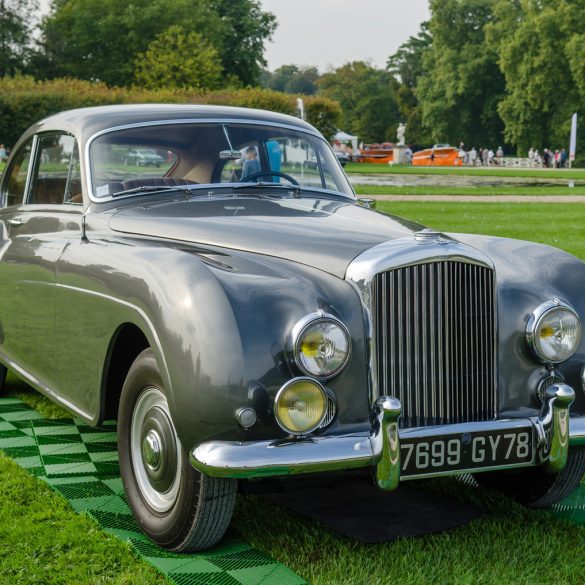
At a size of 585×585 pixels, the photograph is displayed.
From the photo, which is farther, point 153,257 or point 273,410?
point 153,257

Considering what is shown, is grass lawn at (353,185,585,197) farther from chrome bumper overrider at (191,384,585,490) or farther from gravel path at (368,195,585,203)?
chrome bumper overrider at (191,384,585,490)

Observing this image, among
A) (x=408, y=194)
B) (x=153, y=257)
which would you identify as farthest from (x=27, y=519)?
(x=408, y=194)

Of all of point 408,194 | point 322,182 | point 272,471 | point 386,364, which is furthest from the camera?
point 408,194

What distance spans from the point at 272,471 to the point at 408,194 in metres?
23.5

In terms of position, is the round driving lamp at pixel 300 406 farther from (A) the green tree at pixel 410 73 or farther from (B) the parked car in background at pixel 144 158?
(A) the green tree at pixel 410 73

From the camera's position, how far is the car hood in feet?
12.3

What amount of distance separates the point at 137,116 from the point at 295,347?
2.25 meters

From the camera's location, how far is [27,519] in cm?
388

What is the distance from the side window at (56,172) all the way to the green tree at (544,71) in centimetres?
5983

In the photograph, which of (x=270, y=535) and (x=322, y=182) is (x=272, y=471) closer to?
(x=270, y=535)

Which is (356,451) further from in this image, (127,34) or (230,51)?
(230,51)

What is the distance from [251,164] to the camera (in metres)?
5.02

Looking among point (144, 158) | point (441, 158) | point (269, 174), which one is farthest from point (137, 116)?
point (441, 158)

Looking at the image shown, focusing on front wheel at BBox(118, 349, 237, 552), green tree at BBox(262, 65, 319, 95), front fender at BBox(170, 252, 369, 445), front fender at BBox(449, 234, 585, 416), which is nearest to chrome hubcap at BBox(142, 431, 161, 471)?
front wheel at BBox(118, 349, 237, 552)
